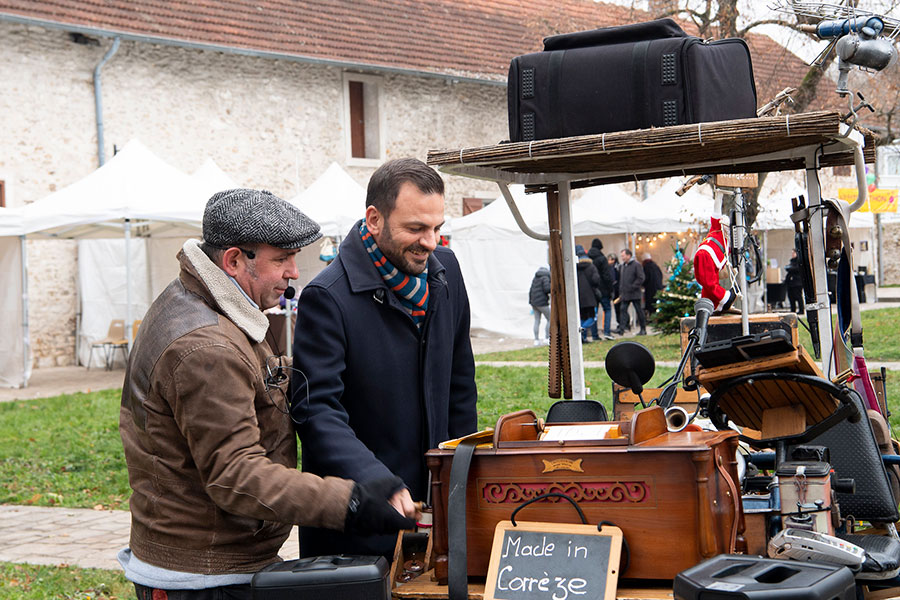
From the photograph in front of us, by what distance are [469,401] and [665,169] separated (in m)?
1.61

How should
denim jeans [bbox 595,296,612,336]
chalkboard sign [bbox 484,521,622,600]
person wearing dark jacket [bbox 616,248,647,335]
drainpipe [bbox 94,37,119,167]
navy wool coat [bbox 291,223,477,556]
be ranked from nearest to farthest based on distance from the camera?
chalkboard sign [bbox 484,521,622,600]
navy wool coat [bbox 291,223,477,556]
drainpipe [bbox 94,37,119,167]
denim jeans [bbox 595,296,612,336]
person wearing dark jacket [bbox 616,248,647,335]

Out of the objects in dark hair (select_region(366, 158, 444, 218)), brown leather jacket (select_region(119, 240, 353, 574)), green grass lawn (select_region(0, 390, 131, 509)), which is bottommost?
green grass lawn (select_region(0, 390, 131, 509))

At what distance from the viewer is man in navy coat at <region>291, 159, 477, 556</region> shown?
2770 millimetres

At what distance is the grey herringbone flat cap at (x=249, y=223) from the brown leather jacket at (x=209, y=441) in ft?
0.25

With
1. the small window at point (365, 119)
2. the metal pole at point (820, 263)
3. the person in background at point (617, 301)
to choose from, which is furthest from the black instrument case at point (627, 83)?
the small window at point (365, 119)

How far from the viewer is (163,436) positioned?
2.50m

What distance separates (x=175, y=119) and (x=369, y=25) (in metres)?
5.23

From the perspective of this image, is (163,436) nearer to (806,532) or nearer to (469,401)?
(469,401)

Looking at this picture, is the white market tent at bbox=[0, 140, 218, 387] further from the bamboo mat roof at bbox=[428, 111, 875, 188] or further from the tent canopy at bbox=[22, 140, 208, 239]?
the bamboo mat roof at bbox=[428, 111, 875, 188]

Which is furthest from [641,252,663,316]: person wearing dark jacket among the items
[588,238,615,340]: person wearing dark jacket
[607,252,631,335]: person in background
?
[588,238,615,340]: person wearing dark jacket

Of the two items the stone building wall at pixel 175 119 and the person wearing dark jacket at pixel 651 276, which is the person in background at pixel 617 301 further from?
the stone building wall at pixel 175 119

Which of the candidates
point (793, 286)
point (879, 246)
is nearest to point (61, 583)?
point (793, 286)

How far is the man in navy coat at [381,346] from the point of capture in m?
2.77

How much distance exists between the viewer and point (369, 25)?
2253cm
